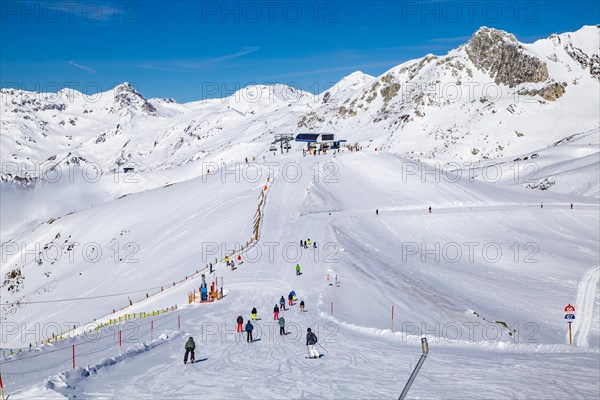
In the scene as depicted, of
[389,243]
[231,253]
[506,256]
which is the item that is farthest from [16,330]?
[506,256]

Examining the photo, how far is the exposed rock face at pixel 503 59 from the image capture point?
573 ft

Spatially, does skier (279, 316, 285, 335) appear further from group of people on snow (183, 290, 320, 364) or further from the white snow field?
the white snow field

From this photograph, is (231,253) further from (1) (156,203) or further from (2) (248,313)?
(1) (156,203)

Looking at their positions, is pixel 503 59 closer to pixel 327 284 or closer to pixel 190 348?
pixel 327 284

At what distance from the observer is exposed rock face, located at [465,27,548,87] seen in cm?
17462

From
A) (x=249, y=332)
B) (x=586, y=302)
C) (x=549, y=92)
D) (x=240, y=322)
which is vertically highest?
(x=549, y=92)

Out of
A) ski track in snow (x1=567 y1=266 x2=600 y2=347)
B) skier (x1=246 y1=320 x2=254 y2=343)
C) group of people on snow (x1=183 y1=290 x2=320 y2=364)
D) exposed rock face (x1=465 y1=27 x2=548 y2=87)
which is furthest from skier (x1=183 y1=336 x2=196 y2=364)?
exposed rock face (x1=465 y1=27 x2=548 y2=87)

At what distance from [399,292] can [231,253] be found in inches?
712

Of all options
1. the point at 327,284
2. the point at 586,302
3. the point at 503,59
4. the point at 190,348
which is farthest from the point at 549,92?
the point at 190,348

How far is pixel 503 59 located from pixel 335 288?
167484mm

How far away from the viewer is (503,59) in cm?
18162

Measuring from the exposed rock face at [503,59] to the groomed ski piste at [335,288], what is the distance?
79.7m

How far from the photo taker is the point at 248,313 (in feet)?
105

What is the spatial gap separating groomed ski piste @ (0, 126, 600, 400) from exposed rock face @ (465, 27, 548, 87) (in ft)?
261
